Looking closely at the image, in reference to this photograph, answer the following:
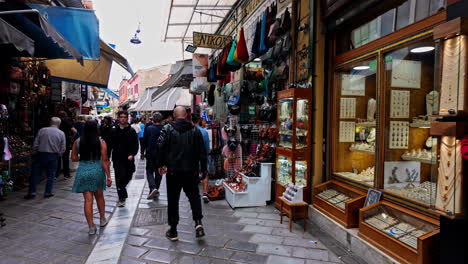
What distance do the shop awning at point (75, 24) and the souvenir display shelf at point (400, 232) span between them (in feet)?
19.1

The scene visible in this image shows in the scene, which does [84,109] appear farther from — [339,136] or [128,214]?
[339,136]

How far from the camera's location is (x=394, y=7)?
13.2 ft

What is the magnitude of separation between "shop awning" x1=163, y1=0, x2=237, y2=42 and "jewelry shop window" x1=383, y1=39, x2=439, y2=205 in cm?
700

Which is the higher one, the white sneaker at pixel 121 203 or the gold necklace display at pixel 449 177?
the gold necklace display at pixel 449 177

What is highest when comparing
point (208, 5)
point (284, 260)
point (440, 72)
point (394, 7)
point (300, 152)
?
point (208, 5)

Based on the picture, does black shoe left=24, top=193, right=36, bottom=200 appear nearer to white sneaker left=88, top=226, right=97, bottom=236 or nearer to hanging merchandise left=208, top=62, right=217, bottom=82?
white sneaker left=88, top=226, right=97, bottom=236

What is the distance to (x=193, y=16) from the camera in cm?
1073

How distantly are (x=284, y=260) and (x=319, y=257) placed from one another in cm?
47

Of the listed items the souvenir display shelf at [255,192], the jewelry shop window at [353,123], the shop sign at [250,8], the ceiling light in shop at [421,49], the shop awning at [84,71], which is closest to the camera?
the ceiling light in shop at [421,49]

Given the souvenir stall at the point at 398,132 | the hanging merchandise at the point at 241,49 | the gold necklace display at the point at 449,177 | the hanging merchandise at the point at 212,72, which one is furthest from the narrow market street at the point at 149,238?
the hanging merchandise at the point at 212,72

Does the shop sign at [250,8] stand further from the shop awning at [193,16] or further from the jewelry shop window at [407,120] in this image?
the jewelry shop window at [407,120]

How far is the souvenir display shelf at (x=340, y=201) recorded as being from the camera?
415cm

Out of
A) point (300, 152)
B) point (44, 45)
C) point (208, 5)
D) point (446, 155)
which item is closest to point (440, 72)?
point (446, 155)

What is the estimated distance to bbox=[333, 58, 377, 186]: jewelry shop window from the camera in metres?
4.85
